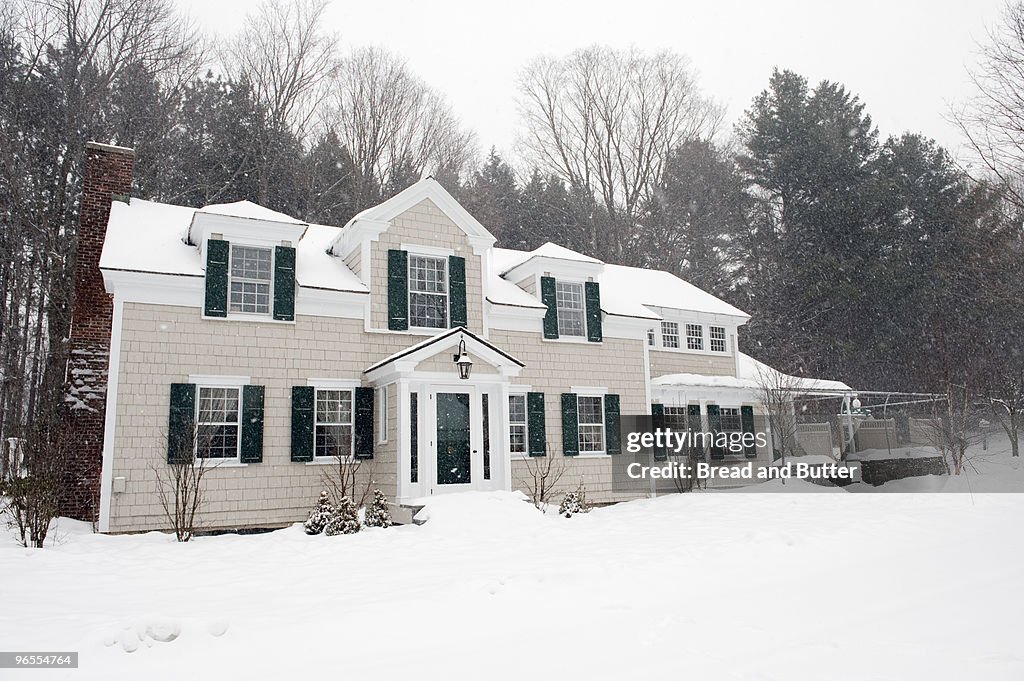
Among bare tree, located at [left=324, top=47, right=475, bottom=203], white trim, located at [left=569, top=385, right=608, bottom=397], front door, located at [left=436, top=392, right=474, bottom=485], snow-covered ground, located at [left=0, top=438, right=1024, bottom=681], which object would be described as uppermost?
bare tree, located at [left=324, top=47, right=475, bottom=203]

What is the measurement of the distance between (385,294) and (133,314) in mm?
4532

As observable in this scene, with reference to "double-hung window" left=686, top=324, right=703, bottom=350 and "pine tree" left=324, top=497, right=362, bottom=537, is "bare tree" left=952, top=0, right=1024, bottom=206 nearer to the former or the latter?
"double-hung window" left=686, top=324, right=703, bottom=350

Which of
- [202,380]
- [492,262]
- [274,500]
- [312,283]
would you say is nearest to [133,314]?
[202,380]

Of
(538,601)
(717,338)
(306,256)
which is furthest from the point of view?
(717,338)

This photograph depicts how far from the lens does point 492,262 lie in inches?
713

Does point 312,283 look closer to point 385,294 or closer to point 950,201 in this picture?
point 385,294

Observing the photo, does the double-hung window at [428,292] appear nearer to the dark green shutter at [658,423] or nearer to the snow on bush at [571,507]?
the snow on bush at [571,507]

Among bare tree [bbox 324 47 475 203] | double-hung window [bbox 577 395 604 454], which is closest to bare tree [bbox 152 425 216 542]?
double-hung window [bbox 577 395 604 454]

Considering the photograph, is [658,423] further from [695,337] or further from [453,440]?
[453,440]

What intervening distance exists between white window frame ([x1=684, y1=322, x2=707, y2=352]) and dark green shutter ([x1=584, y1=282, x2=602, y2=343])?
416cm

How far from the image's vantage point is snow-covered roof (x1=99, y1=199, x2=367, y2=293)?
485 inches

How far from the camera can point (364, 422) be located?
13.8 m

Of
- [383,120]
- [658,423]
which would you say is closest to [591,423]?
[658,423]

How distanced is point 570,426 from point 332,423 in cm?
527
